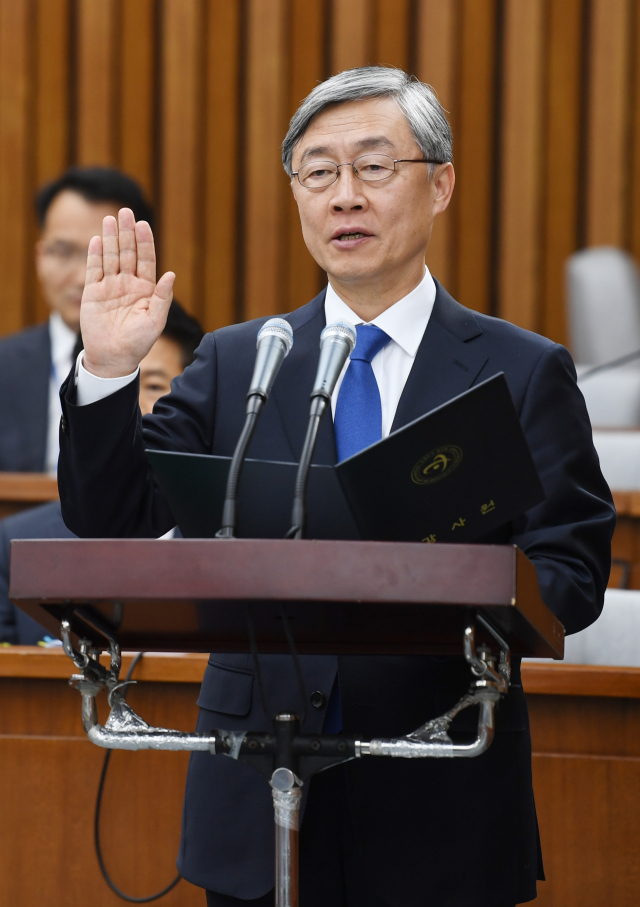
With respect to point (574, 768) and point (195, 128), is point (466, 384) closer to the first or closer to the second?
point (574, 768)

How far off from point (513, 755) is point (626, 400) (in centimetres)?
252

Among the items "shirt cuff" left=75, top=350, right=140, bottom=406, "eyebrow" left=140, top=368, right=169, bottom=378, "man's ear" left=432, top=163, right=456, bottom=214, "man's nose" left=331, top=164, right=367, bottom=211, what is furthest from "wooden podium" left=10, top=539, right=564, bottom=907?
"eyebrow" left=140, top=368, right=169, bottom=378

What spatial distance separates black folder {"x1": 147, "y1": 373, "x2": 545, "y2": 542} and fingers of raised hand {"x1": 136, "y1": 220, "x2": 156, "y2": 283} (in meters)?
0.33

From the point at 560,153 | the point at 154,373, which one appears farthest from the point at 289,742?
the point at 560,153

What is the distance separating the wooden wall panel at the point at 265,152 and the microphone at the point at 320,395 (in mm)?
3387

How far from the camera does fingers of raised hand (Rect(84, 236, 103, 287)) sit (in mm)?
1119

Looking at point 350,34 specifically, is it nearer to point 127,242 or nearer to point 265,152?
point 265,152

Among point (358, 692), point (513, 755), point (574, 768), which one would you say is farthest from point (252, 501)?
point (574, 768)

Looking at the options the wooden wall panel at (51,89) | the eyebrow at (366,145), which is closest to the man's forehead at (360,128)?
the eyebrow at (366,145)

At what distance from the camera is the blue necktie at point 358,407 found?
46.3 inches

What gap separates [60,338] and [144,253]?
2.18 m

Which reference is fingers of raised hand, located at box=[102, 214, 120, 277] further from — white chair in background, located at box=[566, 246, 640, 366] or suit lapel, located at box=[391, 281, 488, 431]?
white chair in background, located at box=[566, 246, 640, 366]

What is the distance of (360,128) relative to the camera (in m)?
1.24

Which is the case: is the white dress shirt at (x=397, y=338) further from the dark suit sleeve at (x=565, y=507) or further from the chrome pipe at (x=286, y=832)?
the chrome pipe at (x=286, y=832)
